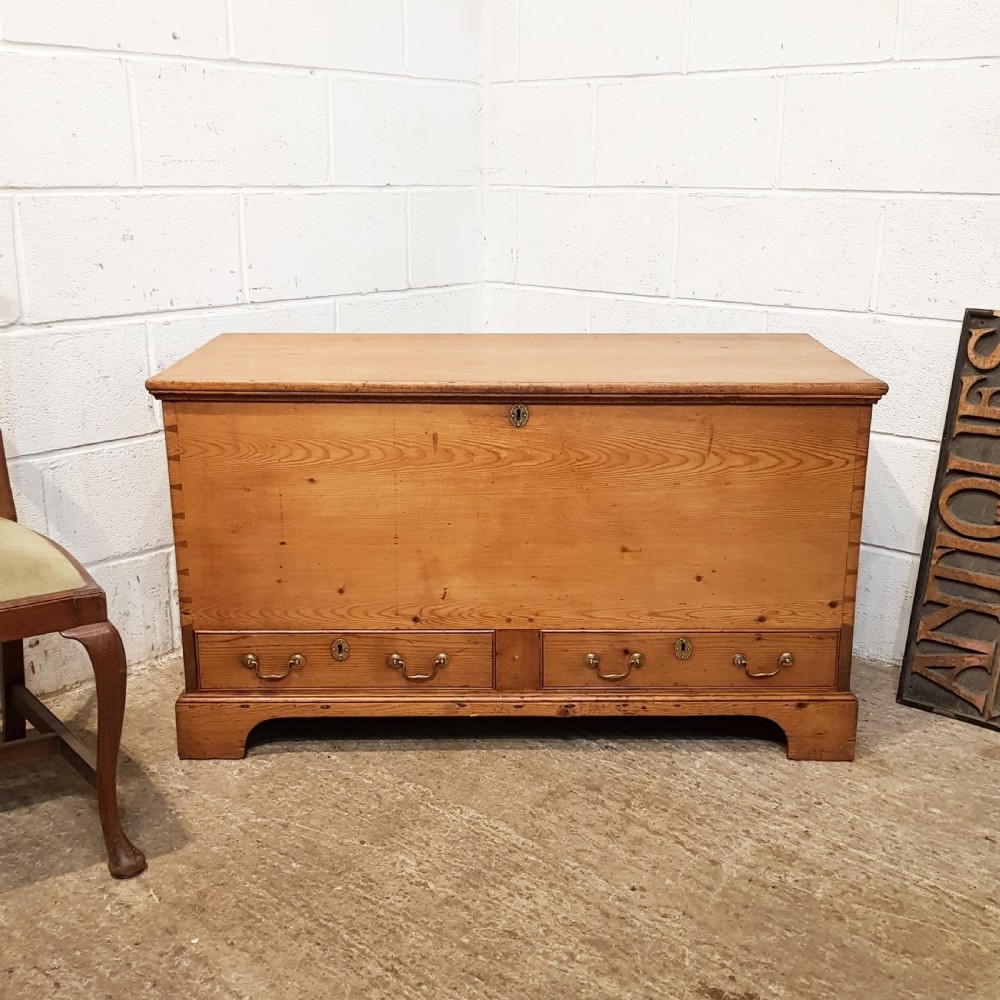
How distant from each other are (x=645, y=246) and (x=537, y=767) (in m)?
1.27

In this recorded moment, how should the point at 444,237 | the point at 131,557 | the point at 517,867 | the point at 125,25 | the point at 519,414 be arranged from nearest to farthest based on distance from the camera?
1. the point at 517,867
2. the point at 519,414
3. the point at 125,25
4. the point at 131,557
5. the point at 444,237

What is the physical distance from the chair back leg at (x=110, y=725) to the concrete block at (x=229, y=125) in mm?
1045

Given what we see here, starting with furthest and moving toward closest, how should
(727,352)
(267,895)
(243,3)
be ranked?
(243,3), (727,352), (267,895)

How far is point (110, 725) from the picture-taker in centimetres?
160

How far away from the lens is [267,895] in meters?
1.61

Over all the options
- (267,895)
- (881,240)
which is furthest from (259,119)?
(267,895)

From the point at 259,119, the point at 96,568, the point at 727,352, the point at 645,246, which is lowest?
the point at 96,568

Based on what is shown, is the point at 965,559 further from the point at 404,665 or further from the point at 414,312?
the point at 414,312

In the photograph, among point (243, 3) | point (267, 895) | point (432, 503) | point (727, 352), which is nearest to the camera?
point (267, 895)

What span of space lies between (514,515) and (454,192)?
4.01 ft

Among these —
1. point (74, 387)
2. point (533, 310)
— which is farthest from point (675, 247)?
point (74, 387)

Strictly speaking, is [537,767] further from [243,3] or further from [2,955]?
[243,3]

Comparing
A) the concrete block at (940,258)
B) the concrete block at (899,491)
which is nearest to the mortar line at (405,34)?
the concrete block at (940,258)

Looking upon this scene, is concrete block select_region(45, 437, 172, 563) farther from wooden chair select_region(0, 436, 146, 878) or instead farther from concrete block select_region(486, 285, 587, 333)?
concrete block select_region(486, 285, 587, 333)
